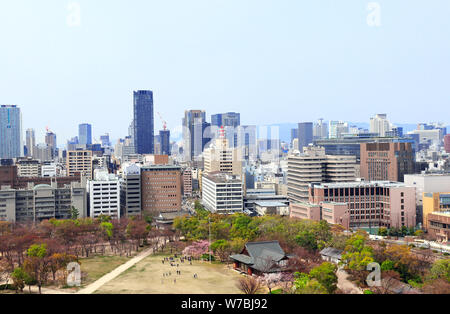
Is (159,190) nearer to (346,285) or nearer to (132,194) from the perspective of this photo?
(132,194)

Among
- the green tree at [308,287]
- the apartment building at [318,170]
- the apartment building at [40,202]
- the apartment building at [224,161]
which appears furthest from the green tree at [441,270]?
the apartment building at [224,161]

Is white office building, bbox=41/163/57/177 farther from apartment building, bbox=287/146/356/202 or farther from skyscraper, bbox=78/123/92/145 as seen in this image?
skyscraper, bbox=78/123/92/145

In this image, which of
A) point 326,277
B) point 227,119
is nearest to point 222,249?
Result: point 326,277

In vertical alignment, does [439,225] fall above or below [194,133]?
below

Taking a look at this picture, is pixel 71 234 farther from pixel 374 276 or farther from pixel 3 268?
pixel 374 276

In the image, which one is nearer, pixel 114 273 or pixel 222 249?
pixel 114 273
